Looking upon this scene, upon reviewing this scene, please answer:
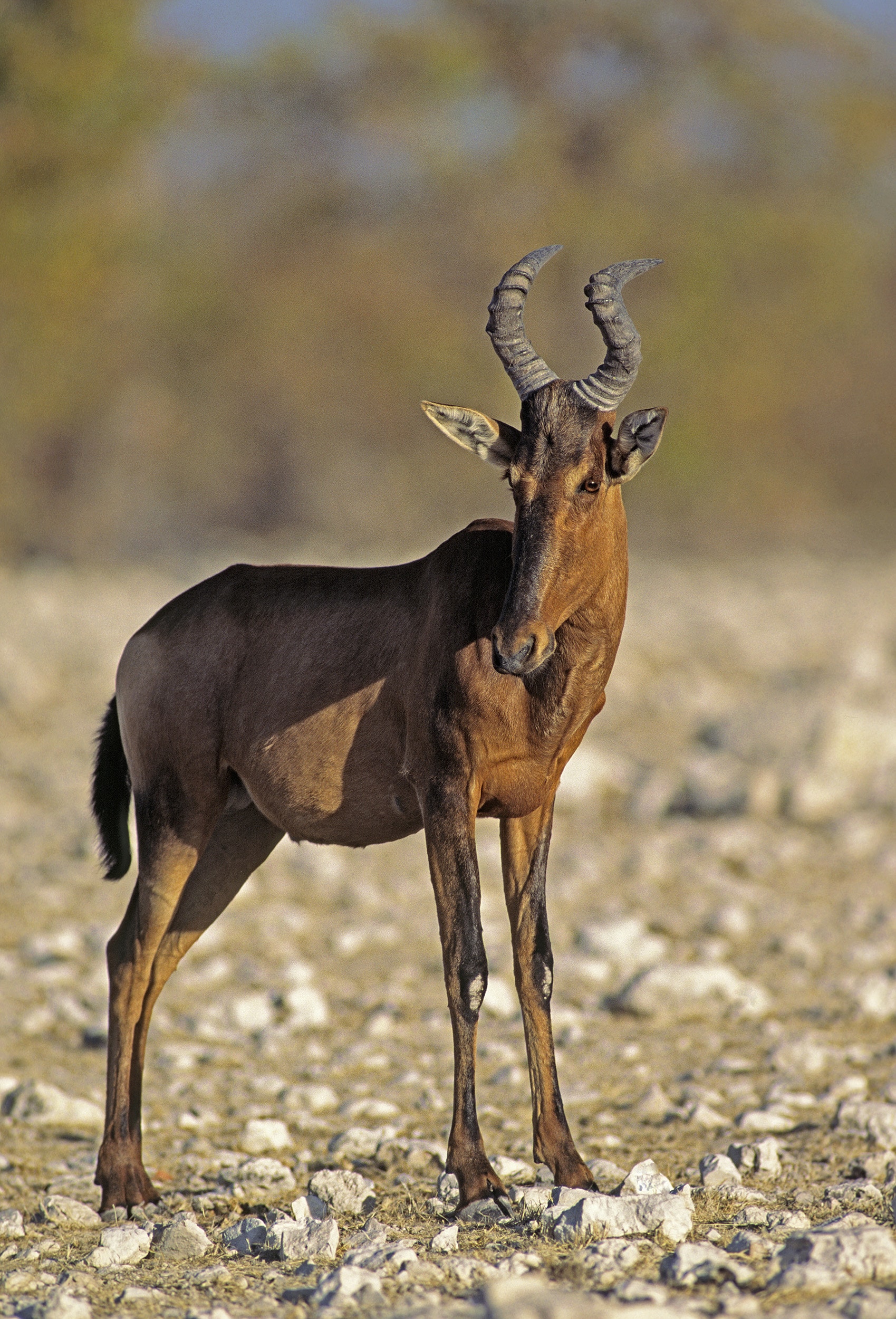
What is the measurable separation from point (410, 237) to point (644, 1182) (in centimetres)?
3687

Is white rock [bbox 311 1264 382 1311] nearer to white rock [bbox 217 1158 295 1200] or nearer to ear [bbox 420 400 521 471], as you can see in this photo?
white rock [bbox 217 1158 295 1200]

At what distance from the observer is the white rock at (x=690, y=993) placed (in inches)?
323

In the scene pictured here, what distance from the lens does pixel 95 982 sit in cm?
848

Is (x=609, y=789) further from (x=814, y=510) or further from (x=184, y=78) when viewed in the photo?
(x=814, y=510)

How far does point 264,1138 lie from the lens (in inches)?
255

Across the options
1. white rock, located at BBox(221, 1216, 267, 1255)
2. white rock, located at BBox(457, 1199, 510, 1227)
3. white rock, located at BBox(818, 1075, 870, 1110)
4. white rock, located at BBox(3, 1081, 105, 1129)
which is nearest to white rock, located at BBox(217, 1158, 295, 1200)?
white rock, located at BBox(221, 1216, 267, 1255)

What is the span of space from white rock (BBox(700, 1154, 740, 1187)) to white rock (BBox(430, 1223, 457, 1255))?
1.15 metres

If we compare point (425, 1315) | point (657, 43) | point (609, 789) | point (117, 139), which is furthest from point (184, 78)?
point (425, 1315)

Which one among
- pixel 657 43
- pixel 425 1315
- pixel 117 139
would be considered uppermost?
pixel 657 43

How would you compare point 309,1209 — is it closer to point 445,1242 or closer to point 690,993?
point 445,1242

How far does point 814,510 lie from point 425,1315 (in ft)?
148

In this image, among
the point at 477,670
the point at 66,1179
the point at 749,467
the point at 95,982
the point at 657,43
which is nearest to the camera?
the point at 477,670

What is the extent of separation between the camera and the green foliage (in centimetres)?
2828

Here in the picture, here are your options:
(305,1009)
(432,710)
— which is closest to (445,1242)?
(432,710)
